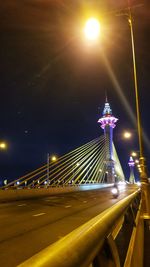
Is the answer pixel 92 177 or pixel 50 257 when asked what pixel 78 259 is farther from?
pixel 92 177

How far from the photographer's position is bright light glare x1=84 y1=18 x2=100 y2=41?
14.7 meters

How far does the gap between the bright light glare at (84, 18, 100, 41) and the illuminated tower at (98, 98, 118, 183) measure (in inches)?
3115

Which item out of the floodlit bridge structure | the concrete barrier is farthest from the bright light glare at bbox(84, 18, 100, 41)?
the concrete barrier

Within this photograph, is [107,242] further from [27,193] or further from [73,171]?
[73,171]

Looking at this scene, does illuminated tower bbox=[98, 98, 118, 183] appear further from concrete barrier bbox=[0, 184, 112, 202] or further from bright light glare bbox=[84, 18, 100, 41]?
bright light glare bbox=[84, 18, 100, 41]

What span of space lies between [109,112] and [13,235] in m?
141

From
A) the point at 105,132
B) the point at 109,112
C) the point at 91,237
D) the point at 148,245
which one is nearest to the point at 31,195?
the point at 148,245

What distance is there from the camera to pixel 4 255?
20.9 ft

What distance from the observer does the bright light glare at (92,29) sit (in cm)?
1466

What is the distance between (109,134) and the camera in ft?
396

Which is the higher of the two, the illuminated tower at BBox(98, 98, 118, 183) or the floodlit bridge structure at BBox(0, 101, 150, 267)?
the illuminated tower at BBox(98, 98, 118, 183)

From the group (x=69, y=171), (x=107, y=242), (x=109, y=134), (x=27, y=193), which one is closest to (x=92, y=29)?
(x=107, y=242)

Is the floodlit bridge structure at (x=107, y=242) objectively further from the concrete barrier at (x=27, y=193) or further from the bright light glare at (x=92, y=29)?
the bright light glare at (x=92, y=29)

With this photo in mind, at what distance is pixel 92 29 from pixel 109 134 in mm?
106755
